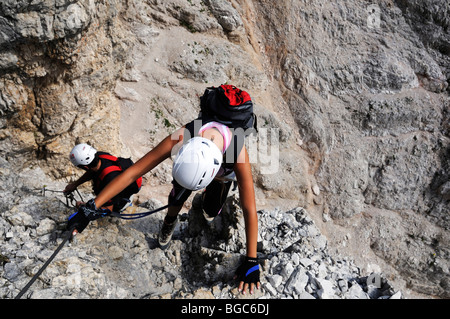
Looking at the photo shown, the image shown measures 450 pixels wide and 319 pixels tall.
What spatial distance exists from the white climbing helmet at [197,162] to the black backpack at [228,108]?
22.4 inches

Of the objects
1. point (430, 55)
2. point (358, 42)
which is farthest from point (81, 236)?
point (430, 55)

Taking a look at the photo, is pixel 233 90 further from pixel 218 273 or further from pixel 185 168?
pixel 218 273

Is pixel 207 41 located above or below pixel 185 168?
below

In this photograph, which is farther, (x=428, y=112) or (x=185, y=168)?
(x=428, y=112)

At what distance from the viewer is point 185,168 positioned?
12.0 feet

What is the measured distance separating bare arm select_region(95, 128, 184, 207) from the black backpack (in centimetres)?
53

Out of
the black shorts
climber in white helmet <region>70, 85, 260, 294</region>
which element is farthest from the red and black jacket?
climber in white helmet <region>70, 85, 260, 294</region>

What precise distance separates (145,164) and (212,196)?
195 cm

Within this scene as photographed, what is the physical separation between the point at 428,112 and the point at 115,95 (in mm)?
17545

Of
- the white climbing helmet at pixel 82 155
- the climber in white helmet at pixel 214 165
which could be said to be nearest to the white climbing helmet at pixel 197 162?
the climber in white helmet at pixel 214 165

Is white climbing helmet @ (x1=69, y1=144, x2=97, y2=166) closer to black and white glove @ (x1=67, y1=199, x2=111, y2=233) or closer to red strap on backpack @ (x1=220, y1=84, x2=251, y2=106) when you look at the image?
black and white glove @ (x1=67, y1=199, x2=111, y2=233)
